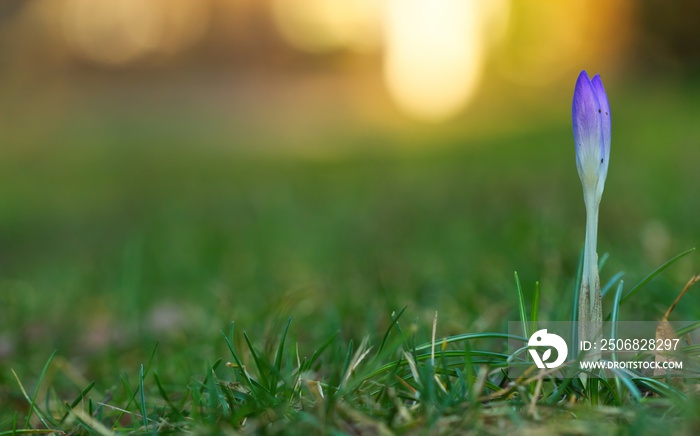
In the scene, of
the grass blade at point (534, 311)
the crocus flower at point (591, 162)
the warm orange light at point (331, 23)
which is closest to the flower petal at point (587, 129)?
the crocus flower at point (591, 162)

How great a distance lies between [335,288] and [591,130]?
1.72m

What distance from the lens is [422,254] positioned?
331cm

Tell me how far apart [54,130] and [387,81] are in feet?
17.5

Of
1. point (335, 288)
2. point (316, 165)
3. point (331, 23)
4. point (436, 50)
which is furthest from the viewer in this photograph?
point (331, 23)

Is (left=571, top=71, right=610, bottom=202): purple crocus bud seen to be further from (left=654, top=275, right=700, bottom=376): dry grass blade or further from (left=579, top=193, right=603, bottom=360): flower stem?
(left=654, top=275, right=700, bottom=376): dry grass blade

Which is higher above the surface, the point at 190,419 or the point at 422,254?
the point at 190,419

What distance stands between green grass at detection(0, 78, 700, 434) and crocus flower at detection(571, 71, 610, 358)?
0.11m

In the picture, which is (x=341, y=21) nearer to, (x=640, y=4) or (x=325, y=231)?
(x=640, y=4)

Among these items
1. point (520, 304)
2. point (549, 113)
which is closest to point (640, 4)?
point (549, 113)

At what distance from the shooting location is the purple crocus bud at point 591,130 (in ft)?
3.55

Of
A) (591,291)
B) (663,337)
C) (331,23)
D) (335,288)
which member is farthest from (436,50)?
(591,291)

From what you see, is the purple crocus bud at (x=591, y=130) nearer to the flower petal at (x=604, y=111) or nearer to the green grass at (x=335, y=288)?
the flower petal at (x=604, y=111)

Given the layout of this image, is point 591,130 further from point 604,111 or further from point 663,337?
point 663,337
